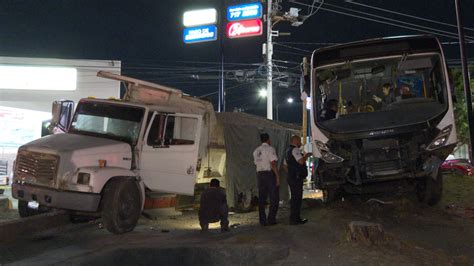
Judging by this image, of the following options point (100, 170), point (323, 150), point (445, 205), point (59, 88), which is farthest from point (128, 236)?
point (59, 88)

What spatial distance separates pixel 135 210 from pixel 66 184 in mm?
1371

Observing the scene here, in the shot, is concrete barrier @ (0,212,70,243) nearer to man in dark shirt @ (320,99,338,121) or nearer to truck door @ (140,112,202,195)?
truck door @ (140,112,202,195)

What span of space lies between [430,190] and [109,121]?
643cm

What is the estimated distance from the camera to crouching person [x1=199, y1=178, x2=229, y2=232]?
8703mm

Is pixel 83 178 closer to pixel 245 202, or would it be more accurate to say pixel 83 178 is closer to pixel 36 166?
pixel 36 166

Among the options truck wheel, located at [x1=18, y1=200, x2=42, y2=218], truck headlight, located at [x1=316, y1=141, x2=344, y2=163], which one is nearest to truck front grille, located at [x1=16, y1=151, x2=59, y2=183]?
truck wheel, located at [x1=18, y1=200, x2=42, y2=218]

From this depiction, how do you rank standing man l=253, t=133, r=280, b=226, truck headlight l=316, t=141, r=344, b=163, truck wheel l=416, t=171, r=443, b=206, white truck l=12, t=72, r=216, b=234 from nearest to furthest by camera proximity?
white truck l=12, t=72, r=216, b=234 → truck headlight l=316, t=141, r=344, b=163 → standing man l=253, t=133, r=280, b=226 → truck wheel l=416, t=171, r=443, b=206

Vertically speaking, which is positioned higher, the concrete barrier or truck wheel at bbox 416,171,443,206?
truck wheel at bbox 416,171,443,206

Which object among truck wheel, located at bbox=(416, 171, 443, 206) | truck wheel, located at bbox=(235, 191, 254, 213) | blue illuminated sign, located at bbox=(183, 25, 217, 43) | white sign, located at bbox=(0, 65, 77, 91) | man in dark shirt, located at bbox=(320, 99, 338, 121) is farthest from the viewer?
blue illuminated sign, located at bbox=(183, 25, 217, 43)

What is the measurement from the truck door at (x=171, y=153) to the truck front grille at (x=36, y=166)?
1.69 metres

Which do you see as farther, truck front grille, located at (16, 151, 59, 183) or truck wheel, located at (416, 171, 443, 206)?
truck wheel, located at (416, 171, 443, 206)

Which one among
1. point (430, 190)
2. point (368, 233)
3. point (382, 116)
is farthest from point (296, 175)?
point (430, 190)

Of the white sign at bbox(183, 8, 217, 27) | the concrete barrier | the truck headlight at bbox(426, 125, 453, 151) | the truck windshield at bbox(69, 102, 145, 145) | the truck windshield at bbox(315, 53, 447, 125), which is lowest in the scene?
the concrete barrier

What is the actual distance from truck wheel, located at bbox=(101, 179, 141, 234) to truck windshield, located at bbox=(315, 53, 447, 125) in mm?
3767
